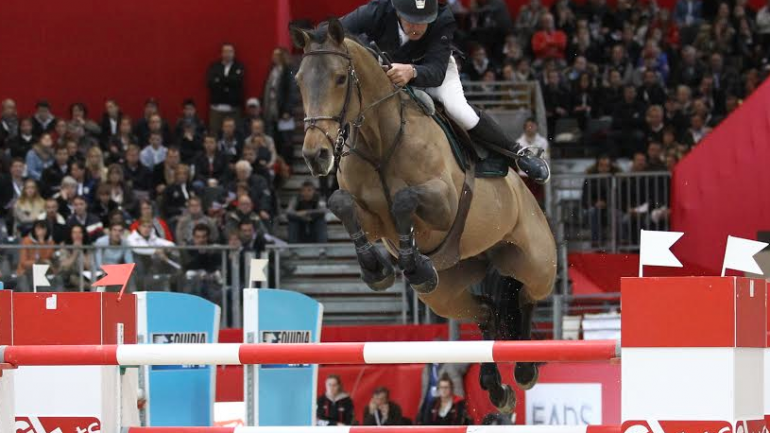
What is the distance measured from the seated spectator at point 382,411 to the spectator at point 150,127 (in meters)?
5.67

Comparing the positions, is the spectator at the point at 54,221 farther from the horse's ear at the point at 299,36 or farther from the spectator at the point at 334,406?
the horse's ear at the point at 299,36

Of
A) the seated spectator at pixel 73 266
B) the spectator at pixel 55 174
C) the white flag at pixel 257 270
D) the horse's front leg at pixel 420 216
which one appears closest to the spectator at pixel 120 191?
the spectator at pixel 55 174

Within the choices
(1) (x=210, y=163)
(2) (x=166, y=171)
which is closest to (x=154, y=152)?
(2) (x=166, y=171)

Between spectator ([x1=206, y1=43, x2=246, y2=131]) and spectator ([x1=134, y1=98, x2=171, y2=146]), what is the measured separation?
792mm

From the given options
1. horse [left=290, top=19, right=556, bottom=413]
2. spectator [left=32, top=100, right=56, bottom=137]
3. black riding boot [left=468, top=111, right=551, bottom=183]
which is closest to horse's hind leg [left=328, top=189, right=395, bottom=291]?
horse [left=290, top=19, right=556, bottom=413]

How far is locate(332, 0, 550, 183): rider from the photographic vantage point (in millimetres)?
6723

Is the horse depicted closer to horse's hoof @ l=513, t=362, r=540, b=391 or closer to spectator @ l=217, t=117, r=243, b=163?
horse's hoof @ l=513, t=362, r=540, b=391

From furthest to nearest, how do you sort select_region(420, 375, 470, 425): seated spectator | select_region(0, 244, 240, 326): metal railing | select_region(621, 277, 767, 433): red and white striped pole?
select_region(0, 244, 240, 326): metal railing < select_region(420, 375, 470, 425): seated spectator < select_region(621, 277, 767, 433): red and white striped pole

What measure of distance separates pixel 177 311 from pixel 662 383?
5.05 m

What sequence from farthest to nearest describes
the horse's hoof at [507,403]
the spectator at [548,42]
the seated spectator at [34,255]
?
the spectator at [548,42] < the seated spectator at [34,255] < the horse's hoof at [507,403]

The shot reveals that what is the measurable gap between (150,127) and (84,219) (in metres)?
2.63

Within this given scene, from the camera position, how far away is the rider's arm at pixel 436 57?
22.4 ft

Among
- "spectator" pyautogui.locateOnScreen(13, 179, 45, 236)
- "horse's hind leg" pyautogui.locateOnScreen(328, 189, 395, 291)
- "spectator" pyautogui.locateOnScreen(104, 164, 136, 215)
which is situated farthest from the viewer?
"spectator" pyautogui.locateOnScreen(104, 164, 136, 215)

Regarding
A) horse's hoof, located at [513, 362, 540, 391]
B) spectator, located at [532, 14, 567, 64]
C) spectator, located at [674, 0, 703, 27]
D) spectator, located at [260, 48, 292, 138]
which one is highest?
spectator, located at [674, 0, 703, 27]
